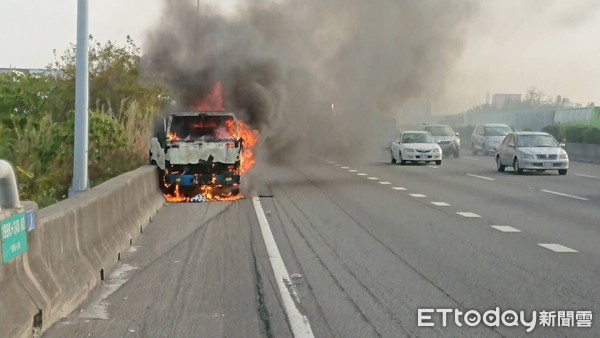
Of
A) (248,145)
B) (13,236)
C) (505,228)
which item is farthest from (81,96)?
(248,145)

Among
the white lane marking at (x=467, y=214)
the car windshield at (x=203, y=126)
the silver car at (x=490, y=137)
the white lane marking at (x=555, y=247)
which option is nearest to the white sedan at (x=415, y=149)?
the silver car at (x=490, y=137)

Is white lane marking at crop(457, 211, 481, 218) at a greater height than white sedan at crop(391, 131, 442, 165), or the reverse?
white sedan at crop(391, 131, 442, 165)

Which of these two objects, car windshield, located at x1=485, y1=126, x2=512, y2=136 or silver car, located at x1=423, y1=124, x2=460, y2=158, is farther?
car windshield, located at x1=485, y1=126, x2=512, y2=136

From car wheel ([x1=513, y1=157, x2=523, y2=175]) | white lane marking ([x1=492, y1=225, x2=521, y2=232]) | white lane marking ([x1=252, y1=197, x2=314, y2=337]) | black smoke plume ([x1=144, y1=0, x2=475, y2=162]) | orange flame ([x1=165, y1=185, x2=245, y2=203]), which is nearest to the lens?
white lane marking ([x1=252, y1=197, x2=314, y2=337])

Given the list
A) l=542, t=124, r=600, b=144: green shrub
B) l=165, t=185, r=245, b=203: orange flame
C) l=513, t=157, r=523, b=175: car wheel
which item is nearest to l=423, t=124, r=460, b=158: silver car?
l=542, t=124, r=600, b=144: green shrub

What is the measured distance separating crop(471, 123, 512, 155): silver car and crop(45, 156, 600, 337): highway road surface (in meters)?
29.5

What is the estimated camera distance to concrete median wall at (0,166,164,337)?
22.6ft

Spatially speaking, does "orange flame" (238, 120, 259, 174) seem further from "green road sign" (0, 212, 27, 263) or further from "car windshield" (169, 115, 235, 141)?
"green road sign" (0, 212, 27, 263)

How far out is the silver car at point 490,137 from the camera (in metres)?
50.8

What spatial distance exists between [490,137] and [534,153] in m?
19.8

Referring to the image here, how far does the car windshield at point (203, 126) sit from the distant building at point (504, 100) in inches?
6205

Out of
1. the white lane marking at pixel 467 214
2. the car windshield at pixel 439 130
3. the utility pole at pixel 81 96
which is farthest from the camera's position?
the car windshield at pixel 439 130

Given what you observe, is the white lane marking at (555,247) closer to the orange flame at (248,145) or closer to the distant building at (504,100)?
the orange flame at (248,145)

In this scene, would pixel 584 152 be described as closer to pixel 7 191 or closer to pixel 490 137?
pixel 490 137
